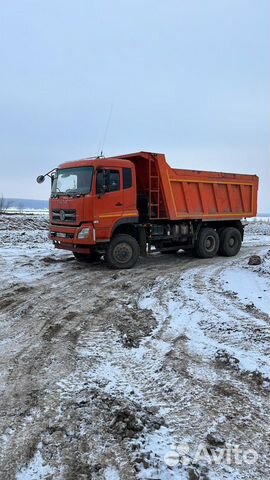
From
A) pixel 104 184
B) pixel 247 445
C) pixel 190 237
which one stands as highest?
pixel 104 184

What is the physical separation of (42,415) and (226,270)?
7766 mm

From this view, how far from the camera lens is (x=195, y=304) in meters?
6.91

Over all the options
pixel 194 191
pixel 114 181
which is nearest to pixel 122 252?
pixel 114 181

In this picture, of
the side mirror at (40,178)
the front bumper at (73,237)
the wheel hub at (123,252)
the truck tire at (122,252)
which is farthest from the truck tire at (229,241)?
the side mirror at (40,178)

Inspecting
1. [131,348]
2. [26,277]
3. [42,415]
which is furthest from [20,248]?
[42,415]

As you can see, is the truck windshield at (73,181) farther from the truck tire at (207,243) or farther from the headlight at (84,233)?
the truck tire at (207,243)

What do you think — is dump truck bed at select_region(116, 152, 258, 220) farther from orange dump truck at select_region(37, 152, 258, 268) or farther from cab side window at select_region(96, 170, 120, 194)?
cab side window at select_region(96, 170, 120, 194)

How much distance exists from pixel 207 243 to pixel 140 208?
289cm

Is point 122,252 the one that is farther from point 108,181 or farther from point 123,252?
point 108,181

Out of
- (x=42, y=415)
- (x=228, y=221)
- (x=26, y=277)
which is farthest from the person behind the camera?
(x=228, y=221)

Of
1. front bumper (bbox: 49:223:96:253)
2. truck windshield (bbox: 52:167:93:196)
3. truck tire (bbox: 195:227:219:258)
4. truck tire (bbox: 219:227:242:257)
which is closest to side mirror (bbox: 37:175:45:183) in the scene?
truck windshield (bbox: 52:167:93:196)

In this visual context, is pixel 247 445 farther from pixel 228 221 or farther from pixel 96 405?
pixel 228 221

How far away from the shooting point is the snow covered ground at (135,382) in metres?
2.86

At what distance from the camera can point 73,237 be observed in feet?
34.6
